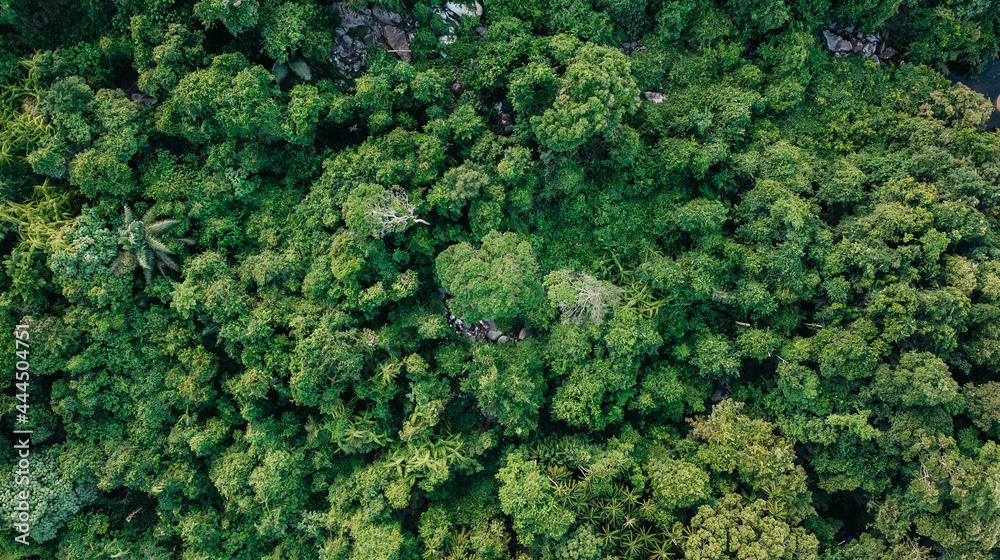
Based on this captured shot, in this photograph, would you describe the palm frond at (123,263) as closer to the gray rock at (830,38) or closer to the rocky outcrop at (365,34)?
the rocky outcrop at (365,34)

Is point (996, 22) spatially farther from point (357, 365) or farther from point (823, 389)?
point (357, 365)

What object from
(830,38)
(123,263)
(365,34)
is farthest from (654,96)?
(123,263)

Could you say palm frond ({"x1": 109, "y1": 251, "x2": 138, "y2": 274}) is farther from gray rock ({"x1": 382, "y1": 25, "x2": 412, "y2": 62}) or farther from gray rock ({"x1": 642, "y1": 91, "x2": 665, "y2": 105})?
gray rock ({"x1": 642, "y1": 91, "x2": 665, "y2": 105})

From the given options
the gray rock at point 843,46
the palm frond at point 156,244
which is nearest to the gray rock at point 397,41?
the palm frond at point 156,244

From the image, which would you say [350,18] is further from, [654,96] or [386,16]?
[654,96]

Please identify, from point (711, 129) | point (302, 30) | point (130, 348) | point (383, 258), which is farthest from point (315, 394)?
point (711, 129)

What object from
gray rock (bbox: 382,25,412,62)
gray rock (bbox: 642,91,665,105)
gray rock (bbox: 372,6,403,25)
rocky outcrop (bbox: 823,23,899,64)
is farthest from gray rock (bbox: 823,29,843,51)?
gray rock (bbox: 372,6,403,25)
